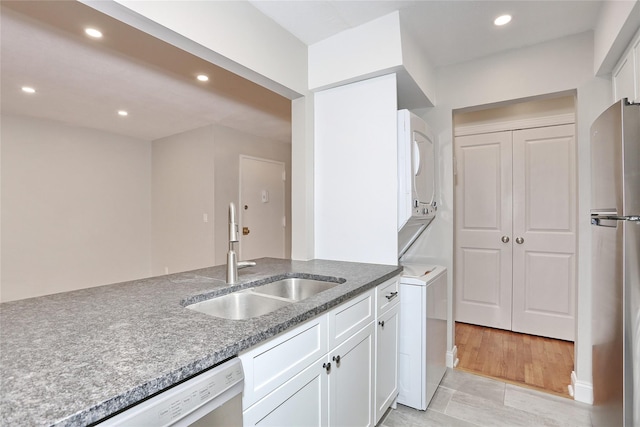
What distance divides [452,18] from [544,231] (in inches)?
89.7

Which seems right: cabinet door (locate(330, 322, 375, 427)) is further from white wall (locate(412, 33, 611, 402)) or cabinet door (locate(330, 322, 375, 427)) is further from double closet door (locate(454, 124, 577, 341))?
double closet door (locate(454, 124, 577, 341))

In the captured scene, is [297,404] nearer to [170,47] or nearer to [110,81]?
[170,47]

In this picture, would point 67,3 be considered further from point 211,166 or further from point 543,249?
point 543,249

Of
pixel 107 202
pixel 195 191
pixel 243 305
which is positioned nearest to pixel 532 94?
pixel 243 305

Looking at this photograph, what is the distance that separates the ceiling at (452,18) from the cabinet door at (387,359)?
72.0 inches

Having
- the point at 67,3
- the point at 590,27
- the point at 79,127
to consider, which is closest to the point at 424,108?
the point at 590,27

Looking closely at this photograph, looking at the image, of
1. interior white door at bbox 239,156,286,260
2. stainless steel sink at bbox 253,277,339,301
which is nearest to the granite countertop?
stainless steel sink at bbox 253,277,339,301

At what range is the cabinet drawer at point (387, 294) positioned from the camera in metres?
1.70

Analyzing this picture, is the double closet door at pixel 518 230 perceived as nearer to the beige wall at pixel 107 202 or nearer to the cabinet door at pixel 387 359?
the cabinet door at pixel 387 359

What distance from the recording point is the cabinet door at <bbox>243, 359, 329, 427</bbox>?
3.07 feet

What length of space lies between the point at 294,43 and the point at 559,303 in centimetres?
338

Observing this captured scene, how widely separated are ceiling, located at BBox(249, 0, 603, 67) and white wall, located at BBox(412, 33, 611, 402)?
→ 0.12 meters

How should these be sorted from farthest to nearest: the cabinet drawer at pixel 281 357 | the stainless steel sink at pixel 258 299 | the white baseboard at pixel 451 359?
the white baseboard at pixel 451 359 → the stainless steel sink at pixel 258 299 → the cabinet drawer at pixel 281 357

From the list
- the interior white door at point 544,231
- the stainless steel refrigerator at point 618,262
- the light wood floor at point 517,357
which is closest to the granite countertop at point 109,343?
the stainless steel refrigerator at point 618,262
